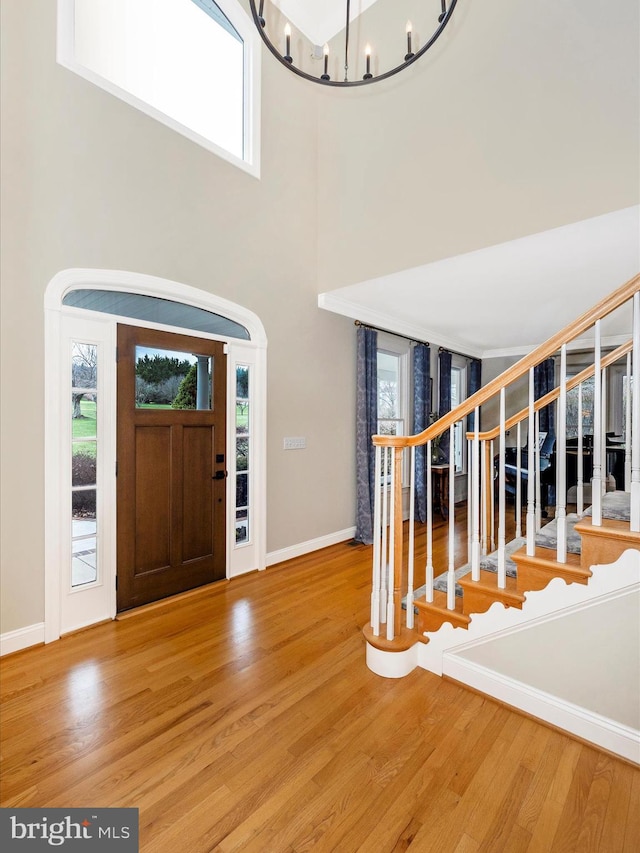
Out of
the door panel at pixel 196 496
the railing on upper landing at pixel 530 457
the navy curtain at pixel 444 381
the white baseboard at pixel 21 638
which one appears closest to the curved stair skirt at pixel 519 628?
the railing on upper landing at pixel 530 457

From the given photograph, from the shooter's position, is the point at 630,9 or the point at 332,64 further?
the point at 332,64

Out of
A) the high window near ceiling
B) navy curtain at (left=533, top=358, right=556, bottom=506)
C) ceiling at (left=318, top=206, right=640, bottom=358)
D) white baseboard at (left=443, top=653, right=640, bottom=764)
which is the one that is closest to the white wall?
white baseboard at (left=443, top=653, right=640, bottom=764)

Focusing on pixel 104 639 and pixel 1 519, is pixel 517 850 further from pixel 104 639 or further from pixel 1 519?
pixel 1 519

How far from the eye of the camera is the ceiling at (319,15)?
12.5 ft

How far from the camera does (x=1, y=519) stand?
2344 millimetres

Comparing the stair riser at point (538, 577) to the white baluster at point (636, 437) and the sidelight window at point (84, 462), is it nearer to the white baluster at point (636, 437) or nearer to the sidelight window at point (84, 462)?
the white baluster at point (636, 437)

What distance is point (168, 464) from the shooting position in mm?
3113

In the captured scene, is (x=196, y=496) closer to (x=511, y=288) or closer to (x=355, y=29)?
(x=511, y=288)

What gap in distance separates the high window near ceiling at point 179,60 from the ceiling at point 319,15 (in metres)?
0.59

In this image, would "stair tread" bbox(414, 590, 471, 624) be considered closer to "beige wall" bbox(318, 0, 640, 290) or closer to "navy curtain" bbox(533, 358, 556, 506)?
"beige wall" bbox(318, 0, 640, 290)

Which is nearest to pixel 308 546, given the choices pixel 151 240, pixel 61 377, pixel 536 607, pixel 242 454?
pixel 242 454

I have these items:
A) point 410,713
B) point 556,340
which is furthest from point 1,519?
point 556,340

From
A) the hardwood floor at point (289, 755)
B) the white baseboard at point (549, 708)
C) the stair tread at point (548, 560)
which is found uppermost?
the stair tread at point (548, 560)

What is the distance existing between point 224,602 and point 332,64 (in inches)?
204
